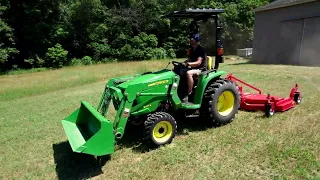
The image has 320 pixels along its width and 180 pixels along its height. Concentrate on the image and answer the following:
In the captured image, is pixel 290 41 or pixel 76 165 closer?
pixel 76 165

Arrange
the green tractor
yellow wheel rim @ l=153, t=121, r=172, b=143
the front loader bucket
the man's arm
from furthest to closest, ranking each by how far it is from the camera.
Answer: the man's arm < yellow wheel rim @ l=153, t=121, r=172, b=143 < the green tractor < the front loader bucket

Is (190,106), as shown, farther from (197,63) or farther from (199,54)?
(199,54)

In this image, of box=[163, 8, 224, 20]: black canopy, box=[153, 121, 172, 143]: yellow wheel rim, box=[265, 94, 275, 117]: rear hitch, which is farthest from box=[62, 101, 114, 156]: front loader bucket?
box=[265, 94, 275, 117]: rear hitch

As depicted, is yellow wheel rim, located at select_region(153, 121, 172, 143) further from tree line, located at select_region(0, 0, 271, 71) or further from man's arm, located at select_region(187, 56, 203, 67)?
tree line, located at select_region(0, 0, 271, 71)

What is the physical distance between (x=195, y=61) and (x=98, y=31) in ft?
84.8

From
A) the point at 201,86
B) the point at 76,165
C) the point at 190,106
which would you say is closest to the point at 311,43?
the point at 201,86

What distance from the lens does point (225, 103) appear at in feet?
19.3

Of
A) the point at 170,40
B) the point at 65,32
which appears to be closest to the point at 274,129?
the point at 65,32

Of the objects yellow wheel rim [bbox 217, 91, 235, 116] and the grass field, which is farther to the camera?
yellow wheel rim [bbox 217, 91, 235, 116]

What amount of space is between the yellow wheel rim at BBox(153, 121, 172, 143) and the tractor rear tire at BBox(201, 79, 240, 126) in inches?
39.8

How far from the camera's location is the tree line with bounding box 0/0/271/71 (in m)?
25.8

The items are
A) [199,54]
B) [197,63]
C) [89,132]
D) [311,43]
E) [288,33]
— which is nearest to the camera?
[89,132]

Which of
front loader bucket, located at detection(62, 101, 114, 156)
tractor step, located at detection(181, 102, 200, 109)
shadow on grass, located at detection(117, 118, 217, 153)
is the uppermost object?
tractor step, located at detection(181, 102, 200, 109)

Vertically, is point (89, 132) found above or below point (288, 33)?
below
